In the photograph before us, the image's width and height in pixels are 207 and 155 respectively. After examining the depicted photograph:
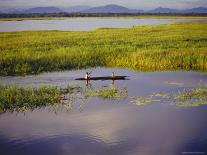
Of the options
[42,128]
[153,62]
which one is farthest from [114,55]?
[42,128]

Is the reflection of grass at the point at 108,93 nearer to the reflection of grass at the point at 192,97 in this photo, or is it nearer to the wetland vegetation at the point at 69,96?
the wetland vegetation at the point at 69,96

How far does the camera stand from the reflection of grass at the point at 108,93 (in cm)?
1466

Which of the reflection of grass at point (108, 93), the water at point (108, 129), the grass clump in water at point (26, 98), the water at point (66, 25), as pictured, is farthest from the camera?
the water at point (66, 25)

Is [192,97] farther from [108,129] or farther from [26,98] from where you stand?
[26,98]

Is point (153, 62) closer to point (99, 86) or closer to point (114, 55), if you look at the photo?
point (114, 55)

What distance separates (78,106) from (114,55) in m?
10.2

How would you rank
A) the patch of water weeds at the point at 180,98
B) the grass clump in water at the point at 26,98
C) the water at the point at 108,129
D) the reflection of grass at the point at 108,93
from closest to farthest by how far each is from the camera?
the water at the point at 108,129 < the grass clump in water at the point at 26,98 < the patch of water weeds at the point at 180,98 < the reflection of grass at the point at 108,93

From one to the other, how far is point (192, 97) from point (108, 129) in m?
4.63

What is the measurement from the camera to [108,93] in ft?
48.7

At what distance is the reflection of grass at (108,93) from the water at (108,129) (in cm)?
41

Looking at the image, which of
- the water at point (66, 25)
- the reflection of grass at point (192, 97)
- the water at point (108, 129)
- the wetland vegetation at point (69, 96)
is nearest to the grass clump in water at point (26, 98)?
the wetland vegetation at point (69, 96)

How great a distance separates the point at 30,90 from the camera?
14.4m

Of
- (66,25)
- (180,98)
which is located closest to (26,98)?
Result: (180,98)

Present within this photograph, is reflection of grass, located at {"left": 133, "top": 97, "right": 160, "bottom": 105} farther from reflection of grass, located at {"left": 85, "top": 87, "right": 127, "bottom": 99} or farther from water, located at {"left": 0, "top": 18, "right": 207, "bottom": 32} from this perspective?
water, located at {"left": 0, "top": 18, "right": 207, "bottom": 32}
